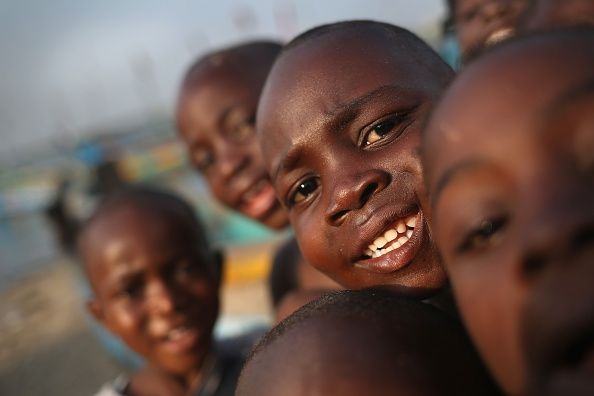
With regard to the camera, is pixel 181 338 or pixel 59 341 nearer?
pixel 181 338

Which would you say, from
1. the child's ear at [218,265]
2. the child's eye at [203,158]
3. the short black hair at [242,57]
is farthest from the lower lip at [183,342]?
the short black hair at [242,57]

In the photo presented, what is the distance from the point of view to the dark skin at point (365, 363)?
84 centimetres

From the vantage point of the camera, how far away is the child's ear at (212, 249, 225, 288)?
2301 millimetres

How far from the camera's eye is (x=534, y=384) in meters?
0.69

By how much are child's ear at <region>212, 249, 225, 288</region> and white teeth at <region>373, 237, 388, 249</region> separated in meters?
1.17

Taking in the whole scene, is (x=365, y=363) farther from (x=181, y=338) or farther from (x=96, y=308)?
(x=96, y=308)

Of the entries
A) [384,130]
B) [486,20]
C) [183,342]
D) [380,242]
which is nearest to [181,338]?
[183,342]

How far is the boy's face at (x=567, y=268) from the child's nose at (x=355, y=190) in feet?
1.78

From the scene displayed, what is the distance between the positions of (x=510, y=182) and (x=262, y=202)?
1816 millimetres

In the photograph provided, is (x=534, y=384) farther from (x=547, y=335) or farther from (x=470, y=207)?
(x=470, y=207)

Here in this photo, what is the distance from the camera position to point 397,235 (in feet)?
4.04

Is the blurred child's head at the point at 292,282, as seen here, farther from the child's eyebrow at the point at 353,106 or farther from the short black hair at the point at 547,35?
the short black hair at the point at 547,35

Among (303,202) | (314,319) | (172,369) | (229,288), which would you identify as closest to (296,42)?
(303,202)

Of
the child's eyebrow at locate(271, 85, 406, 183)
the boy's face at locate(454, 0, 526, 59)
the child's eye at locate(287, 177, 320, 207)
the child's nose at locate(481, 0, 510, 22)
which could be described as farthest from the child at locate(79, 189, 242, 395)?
the child's nose at locate(481, 0, 510, 22)
